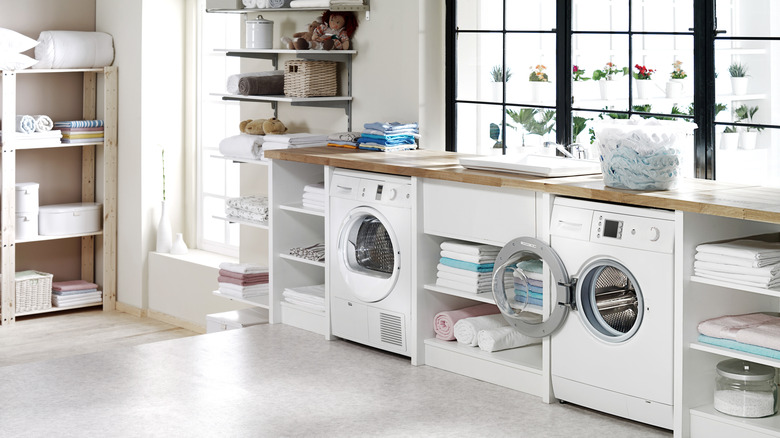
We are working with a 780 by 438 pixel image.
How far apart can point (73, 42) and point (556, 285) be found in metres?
4.51

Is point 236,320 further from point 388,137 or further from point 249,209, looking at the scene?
point 388,137

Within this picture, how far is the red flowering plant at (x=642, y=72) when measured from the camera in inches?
176

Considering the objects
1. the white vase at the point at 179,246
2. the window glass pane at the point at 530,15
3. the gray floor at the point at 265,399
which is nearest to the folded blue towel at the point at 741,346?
the gray floor at the point at 265,399

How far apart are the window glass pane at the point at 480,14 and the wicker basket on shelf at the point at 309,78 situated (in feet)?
2.68

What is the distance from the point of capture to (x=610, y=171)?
3.86 meters

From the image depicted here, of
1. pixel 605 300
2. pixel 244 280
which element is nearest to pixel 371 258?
pixel 244 280

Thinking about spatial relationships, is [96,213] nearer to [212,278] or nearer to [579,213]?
[212,278]

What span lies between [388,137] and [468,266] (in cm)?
102

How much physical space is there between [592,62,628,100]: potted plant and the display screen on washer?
1.02 metres

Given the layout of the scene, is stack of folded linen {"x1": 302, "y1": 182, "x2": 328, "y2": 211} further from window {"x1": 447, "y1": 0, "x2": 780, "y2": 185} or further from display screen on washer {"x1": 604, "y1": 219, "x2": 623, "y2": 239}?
display screen on washer {"x1": 604, "y1": 219, "x2": 623, "y2": 239}

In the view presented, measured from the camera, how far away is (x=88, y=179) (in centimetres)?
764

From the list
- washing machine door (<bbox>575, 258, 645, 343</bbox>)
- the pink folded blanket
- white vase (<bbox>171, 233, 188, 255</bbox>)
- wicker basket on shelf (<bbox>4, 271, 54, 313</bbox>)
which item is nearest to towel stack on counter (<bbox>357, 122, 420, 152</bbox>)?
the pink folded blanket

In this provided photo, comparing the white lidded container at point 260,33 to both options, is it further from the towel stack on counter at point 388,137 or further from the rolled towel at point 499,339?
the rolled towel at point 499,339

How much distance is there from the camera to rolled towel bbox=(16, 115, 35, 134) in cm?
697
